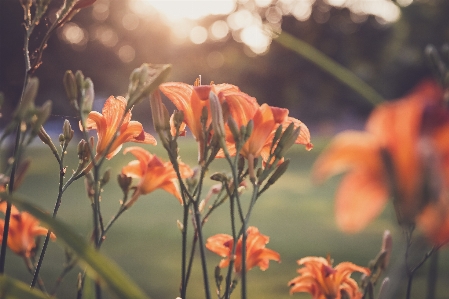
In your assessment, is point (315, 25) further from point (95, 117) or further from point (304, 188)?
point (95, 117)

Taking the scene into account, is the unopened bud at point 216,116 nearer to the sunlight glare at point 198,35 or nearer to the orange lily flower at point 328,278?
the orange lily flower at point 328,278

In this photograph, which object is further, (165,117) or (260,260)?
(260,260)

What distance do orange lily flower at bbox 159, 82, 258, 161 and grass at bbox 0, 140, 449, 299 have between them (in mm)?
888

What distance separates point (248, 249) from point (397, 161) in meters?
0.58

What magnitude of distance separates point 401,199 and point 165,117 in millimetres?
405

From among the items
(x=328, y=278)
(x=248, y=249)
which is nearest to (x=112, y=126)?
(x=248, y=249)

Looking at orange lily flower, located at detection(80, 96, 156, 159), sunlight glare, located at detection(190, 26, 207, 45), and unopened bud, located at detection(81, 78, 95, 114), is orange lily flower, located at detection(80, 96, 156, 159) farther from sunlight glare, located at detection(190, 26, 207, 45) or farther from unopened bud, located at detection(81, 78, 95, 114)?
sunlight glare, located at detection(190, 26, 207, 45)

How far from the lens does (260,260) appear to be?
3.08 ft

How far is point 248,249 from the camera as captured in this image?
91 centimetres

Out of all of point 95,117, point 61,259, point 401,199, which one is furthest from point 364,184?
point 61,259

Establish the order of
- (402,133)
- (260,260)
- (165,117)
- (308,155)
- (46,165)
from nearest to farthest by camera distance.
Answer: (402,133) < (165,117) < (260,260) < (46,165) < (308,155)

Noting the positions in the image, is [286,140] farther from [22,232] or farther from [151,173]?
[22,232]

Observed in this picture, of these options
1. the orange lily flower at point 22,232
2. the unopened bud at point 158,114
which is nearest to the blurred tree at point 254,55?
the unopened bud at point 158,114

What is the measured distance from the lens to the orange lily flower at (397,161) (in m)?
0.35
